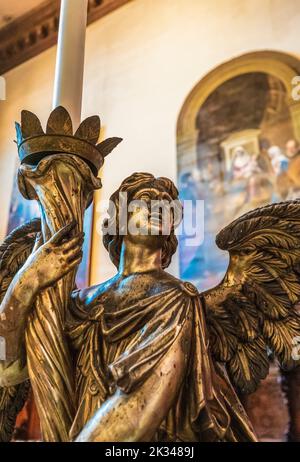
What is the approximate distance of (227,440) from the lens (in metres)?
0.99

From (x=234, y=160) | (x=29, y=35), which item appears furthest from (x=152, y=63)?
(x=29, y=35)

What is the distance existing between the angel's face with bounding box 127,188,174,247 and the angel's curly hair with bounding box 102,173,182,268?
0.08 ft

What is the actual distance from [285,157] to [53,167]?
2.31 m

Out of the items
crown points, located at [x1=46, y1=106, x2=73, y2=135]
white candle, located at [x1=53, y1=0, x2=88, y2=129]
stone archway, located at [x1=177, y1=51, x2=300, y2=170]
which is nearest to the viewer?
crown points, located at [x1=46, y1=106, x2=73, y2=135]

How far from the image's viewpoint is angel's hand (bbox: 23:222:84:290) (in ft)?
3.46

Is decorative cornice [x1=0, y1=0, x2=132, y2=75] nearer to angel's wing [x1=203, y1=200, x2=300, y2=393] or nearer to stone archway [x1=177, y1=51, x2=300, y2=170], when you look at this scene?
stone archway [x1=177, y1=51, x2=300, y2=170]

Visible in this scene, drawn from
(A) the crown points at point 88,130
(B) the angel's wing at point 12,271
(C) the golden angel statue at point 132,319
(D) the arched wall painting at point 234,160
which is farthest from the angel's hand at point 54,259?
(D) the arched wall painting at point 234,160

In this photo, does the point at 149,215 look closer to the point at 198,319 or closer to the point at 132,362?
the point at 198,319

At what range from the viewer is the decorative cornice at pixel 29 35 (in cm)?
508

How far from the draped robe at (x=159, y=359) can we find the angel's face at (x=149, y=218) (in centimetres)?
16

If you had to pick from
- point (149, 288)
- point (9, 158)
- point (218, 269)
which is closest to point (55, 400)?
point (149, 288)

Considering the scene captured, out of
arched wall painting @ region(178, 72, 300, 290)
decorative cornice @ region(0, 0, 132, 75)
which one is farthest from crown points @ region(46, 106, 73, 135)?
decorative cornice @ region(0, 0, 132, 75)

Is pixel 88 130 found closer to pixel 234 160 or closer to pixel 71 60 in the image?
pixel 71 60

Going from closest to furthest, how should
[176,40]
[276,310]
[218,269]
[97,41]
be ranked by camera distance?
[276,310] → [218,269] → [176,40] → [97,41]
